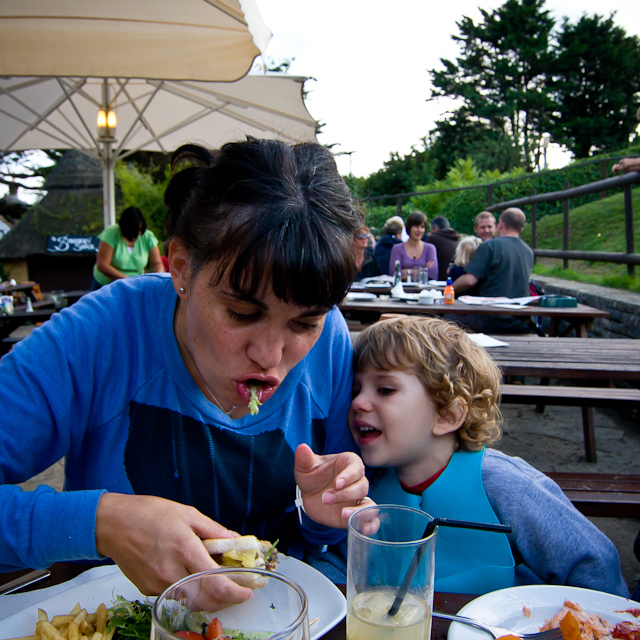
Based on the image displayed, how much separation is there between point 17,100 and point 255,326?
645cm

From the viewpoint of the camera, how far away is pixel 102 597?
3.22ft

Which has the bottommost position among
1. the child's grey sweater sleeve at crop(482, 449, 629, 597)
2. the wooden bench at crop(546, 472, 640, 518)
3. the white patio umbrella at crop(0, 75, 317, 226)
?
the wooden bench at crop(546, 472, 640, 518)

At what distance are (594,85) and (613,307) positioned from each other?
32.3 meters

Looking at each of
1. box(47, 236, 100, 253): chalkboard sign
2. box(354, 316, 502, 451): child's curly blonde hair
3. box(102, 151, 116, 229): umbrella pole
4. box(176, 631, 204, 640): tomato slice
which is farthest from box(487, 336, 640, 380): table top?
Answer: box(47, 236, 100, 253): chalkboard sign

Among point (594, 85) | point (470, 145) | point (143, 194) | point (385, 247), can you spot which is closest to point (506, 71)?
point (594, 85)

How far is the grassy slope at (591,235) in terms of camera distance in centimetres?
926

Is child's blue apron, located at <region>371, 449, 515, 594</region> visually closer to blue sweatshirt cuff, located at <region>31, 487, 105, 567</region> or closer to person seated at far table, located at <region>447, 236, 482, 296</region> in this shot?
blue sweatshirt cuff, located at <region>31, 487, 105, 567</region>

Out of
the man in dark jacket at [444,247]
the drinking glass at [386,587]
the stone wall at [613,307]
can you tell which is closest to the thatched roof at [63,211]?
the man in dark jacket at [444,247]

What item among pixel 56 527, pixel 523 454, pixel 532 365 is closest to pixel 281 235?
pixel 56 527

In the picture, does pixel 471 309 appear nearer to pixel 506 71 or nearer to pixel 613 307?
pixel 613 307

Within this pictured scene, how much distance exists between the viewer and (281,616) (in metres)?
0.65

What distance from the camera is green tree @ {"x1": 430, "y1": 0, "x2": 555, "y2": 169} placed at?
32375mm

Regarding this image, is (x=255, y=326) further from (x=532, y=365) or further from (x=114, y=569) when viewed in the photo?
(x=532, y=365)

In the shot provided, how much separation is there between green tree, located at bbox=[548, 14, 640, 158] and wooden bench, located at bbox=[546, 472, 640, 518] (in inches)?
1294
